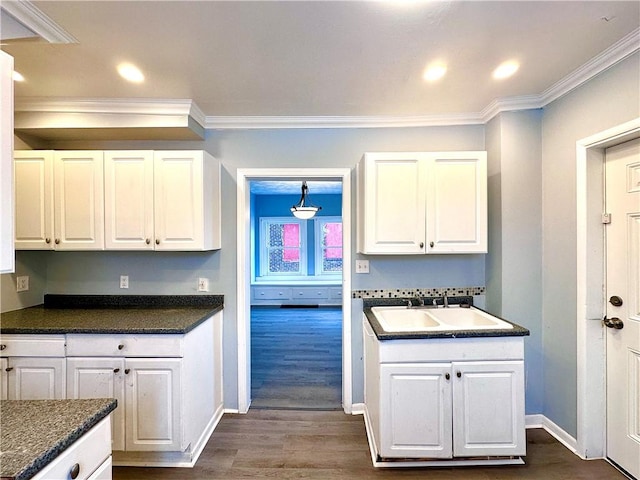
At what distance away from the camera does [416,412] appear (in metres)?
1.95

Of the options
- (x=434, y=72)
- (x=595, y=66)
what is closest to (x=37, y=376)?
(x=434, y=72)

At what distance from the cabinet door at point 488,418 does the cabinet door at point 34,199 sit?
306cm

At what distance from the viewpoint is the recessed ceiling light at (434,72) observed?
192cm

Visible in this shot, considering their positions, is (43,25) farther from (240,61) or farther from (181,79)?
(240,61)

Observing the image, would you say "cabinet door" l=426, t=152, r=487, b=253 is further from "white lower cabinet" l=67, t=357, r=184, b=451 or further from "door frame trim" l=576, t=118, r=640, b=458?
"white lower cabinet" l=67, t=357, r=184, b=451

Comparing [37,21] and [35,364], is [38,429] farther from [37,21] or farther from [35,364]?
[37,21]

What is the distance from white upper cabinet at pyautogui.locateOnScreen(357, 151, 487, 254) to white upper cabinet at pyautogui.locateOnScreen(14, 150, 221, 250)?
4.29 ft

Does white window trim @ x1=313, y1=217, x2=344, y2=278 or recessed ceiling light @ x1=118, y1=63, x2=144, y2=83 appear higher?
recessed ceiling light @ x1=118, y1=63, x2=144, y2=83

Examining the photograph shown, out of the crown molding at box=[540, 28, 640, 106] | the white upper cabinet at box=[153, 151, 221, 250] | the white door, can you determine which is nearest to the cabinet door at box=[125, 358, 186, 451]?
the white upper cabinet at box=[153, 151, 221, 250]

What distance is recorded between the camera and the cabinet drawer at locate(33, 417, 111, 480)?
852mm

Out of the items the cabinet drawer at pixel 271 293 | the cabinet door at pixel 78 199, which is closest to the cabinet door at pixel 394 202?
the cabinet door at pixel 78 199

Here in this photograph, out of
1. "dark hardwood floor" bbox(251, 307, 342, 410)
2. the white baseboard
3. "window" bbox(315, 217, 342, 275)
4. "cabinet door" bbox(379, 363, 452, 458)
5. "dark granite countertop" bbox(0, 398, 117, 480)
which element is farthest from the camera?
"window" bbox(315, 217, 342, 275)

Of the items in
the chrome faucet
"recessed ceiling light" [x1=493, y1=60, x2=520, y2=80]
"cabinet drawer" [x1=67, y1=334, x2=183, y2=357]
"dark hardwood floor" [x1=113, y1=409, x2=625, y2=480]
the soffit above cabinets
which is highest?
"recessed ceiling light" [x1=493, y1=60, x2=520, y2=80]

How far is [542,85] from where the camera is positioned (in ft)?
7.17
